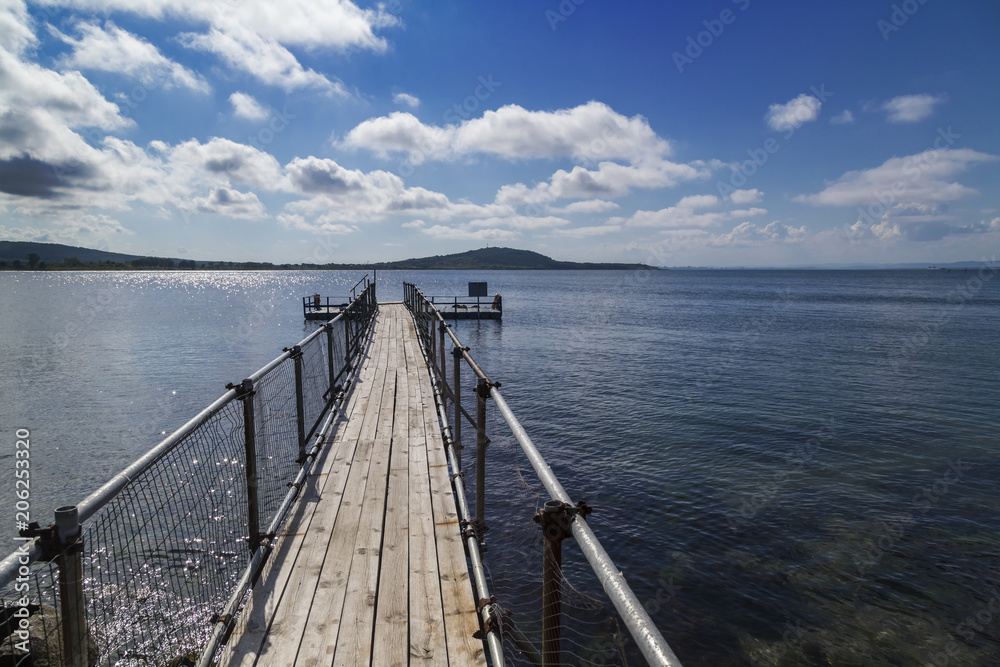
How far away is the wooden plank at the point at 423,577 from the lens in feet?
10.5

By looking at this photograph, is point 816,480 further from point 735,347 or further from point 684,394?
point 735,347

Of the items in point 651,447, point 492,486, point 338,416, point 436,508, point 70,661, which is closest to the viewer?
point 70,661

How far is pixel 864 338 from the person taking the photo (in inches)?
1388

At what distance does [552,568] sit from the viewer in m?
2.41

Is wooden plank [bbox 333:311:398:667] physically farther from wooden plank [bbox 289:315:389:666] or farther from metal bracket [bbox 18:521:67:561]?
metal bracket [bbox 18:521:67:561]

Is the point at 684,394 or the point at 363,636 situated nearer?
the point at 363,636

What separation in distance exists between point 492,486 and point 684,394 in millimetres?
10324

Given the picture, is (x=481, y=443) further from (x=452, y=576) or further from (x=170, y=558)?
(x=170, y=558)

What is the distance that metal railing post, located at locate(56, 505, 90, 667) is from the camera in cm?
211

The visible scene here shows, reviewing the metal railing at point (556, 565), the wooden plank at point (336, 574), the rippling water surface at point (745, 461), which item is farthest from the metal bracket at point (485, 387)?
the rippling water surface at point (745, 461)

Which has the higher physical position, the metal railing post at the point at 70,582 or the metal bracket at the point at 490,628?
the metal railing post at the point at 70,582

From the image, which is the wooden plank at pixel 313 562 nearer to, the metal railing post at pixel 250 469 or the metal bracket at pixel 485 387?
the metal railing post at pixel 250 469

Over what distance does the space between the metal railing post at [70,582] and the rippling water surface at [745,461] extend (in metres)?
6.58

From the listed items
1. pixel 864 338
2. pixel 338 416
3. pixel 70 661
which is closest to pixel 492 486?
pixel 338 416
